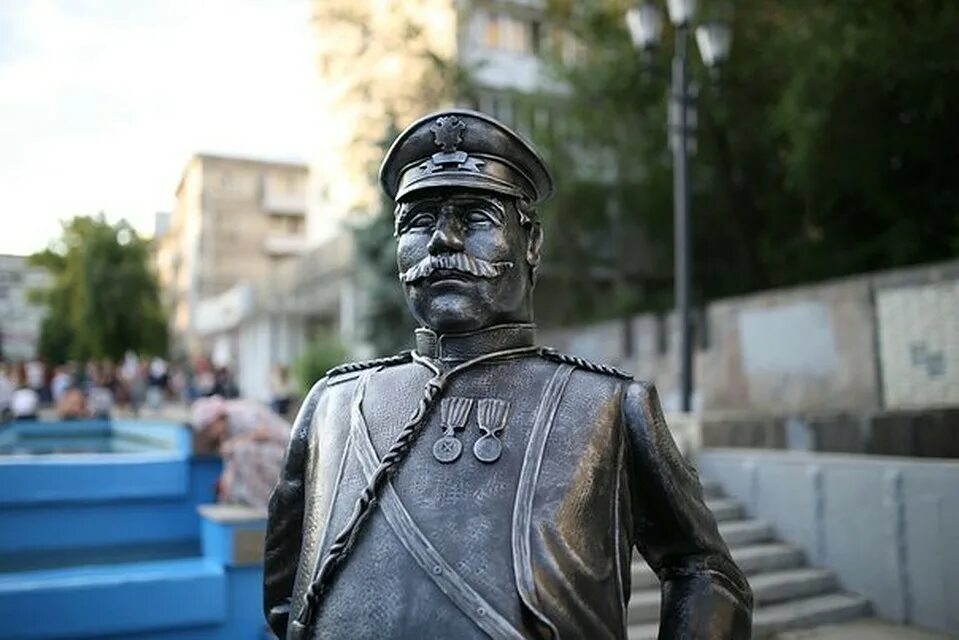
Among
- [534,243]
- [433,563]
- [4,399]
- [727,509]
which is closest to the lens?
[433,563]

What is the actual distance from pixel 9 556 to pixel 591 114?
13.7 metres

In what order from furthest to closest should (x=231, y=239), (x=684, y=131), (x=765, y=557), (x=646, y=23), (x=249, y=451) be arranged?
(x=231, y=239) → (x=646, y=23) → (x=684, y=131) → (x=765, y=557) → (x=249, y=451)

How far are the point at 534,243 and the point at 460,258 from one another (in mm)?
233

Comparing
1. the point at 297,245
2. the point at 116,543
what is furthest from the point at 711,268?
the point at 297,245

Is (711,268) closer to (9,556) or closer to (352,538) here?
(9,556)

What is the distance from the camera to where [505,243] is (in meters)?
1.59

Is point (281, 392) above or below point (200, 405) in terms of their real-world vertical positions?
above

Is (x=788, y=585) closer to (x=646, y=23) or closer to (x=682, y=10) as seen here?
(x=682, y=10)

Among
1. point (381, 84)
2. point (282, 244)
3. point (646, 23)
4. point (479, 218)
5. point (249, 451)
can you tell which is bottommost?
point (249, 451)

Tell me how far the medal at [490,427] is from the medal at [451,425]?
0.03 meters

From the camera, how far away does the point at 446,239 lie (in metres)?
1.53

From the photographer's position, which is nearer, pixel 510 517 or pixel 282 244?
pixel 510 517

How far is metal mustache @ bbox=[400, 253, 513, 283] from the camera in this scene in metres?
1.54

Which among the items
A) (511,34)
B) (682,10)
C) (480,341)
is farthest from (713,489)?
(511,34)
